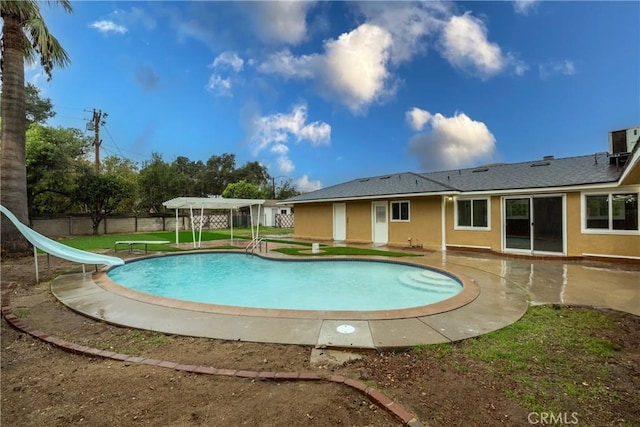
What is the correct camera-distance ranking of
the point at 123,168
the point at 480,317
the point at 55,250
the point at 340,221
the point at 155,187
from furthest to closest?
the point at 123,168 → the point at 155,187 → the point at 340,221 → the point at 55,250 → the point at 480,317

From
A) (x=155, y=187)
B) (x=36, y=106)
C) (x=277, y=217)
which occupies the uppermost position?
(x=36, y=106)

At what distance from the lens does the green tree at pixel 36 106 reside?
2623 centimetres

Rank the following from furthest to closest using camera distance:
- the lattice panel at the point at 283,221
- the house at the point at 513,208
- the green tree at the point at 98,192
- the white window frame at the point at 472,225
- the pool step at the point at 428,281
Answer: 1. the lattice panel at the point at 283,221
2. the green tree at the point at 98,192
3. the white window frame at the point at 472,225
4. the house at the point at 513,208
5. the pool step at the point at 428,281

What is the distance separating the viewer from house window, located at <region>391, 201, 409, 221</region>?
14283 mm

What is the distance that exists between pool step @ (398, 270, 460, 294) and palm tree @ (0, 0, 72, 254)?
498 inches

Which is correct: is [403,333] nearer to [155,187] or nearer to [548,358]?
[548,358]

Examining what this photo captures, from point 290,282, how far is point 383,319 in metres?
4.57

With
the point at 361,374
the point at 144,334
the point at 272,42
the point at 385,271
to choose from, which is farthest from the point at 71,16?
the point at 361,374

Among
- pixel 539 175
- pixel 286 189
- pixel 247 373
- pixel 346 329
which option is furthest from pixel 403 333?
pixel 286 189

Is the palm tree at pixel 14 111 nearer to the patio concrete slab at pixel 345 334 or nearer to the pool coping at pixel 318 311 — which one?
the pool coping at pixel 318 311

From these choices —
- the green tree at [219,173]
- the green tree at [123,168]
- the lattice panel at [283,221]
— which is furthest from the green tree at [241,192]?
the green tree at [219,173]

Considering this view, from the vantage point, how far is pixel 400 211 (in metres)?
14.5

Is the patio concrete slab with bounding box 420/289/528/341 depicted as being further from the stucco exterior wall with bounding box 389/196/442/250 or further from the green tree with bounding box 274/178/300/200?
the green tree with bounding box 274/178/300/200

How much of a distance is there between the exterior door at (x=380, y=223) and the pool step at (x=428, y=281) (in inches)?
242
